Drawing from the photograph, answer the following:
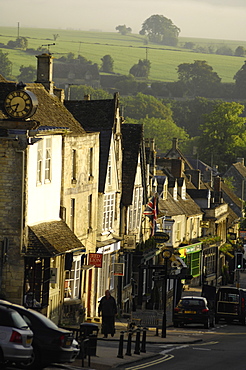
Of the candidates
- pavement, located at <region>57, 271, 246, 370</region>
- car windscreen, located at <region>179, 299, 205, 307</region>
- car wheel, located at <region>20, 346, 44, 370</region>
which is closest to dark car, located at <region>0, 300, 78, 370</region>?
car wheel, located at <region>20, 346, 44, 370</region>

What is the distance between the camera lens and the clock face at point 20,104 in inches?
1410

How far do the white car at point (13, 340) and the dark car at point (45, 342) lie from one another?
115 cm

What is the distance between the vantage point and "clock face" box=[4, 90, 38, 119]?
35.8 metres

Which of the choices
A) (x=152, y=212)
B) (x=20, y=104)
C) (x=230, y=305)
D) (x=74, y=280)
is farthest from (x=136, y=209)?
(x=20, y=104)

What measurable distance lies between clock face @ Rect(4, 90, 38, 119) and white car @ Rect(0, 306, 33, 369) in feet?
43.6

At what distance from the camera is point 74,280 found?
43281mm

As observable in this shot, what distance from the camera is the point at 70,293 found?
42938 mm

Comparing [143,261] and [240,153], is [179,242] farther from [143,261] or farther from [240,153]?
[240,153]

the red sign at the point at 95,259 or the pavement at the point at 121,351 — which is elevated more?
the red sign at the point at 95,259

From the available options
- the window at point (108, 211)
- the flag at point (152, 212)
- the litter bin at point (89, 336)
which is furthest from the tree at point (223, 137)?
the litter bin at point (89, 336)

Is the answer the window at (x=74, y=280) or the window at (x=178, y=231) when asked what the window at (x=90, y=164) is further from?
the window at (x=178, y=231)

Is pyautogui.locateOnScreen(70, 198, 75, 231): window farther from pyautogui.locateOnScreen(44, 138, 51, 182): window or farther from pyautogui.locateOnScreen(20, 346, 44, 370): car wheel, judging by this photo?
pyautogui.locateOnScreen(20, 346, 44, 370): car wheel

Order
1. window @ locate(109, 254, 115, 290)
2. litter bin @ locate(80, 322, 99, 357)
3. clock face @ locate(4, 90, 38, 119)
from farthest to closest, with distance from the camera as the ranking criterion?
1. window @ locate(109, 254, 115, 290)
2. clock face @ locate(4, 90, 38, 119)
3. litter bin @ locate(80, 322, 99, 357)

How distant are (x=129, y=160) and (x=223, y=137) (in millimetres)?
111464
